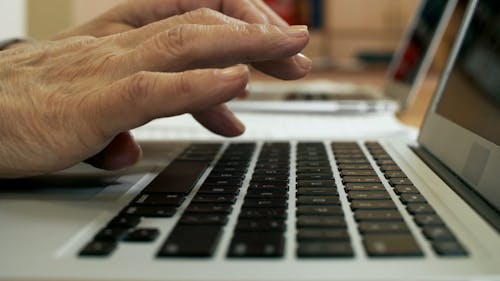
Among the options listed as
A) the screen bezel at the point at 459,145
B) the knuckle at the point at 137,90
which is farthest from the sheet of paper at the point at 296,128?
the knuckle at the point at 137,90

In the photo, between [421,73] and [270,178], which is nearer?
[270,178]

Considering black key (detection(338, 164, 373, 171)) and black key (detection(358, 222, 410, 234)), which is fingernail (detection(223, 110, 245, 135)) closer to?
black key (detection(338, 164, 373, 171))

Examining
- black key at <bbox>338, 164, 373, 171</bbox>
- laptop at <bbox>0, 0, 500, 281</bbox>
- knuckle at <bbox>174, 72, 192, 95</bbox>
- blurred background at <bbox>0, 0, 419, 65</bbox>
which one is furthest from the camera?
blurred background at <bbox>0, 0, 419, 65</bbox>

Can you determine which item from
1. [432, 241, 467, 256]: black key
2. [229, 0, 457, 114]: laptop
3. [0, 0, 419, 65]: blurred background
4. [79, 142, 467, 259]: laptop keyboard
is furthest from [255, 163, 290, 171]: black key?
[0, 0, 419, 65]: blurred background

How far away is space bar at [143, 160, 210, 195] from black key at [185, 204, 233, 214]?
0.04 metres

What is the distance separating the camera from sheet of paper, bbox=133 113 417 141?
0.73m

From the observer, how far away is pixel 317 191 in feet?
1.25

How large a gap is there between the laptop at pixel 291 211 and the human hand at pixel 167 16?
0.02 metres

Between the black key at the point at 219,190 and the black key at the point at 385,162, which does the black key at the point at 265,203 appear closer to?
the black key at the point at 219,190

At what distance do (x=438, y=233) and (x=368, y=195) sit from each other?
0.08 m

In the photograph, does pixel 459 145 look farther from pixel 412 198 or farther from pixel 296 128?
pixel 296 128

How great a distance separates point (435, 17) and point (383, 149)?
2.29ft

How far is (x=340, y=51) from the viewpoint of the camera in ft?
12.0

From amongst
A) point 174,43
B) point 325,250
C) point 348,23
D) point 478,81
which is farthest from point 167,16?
point 348,23
